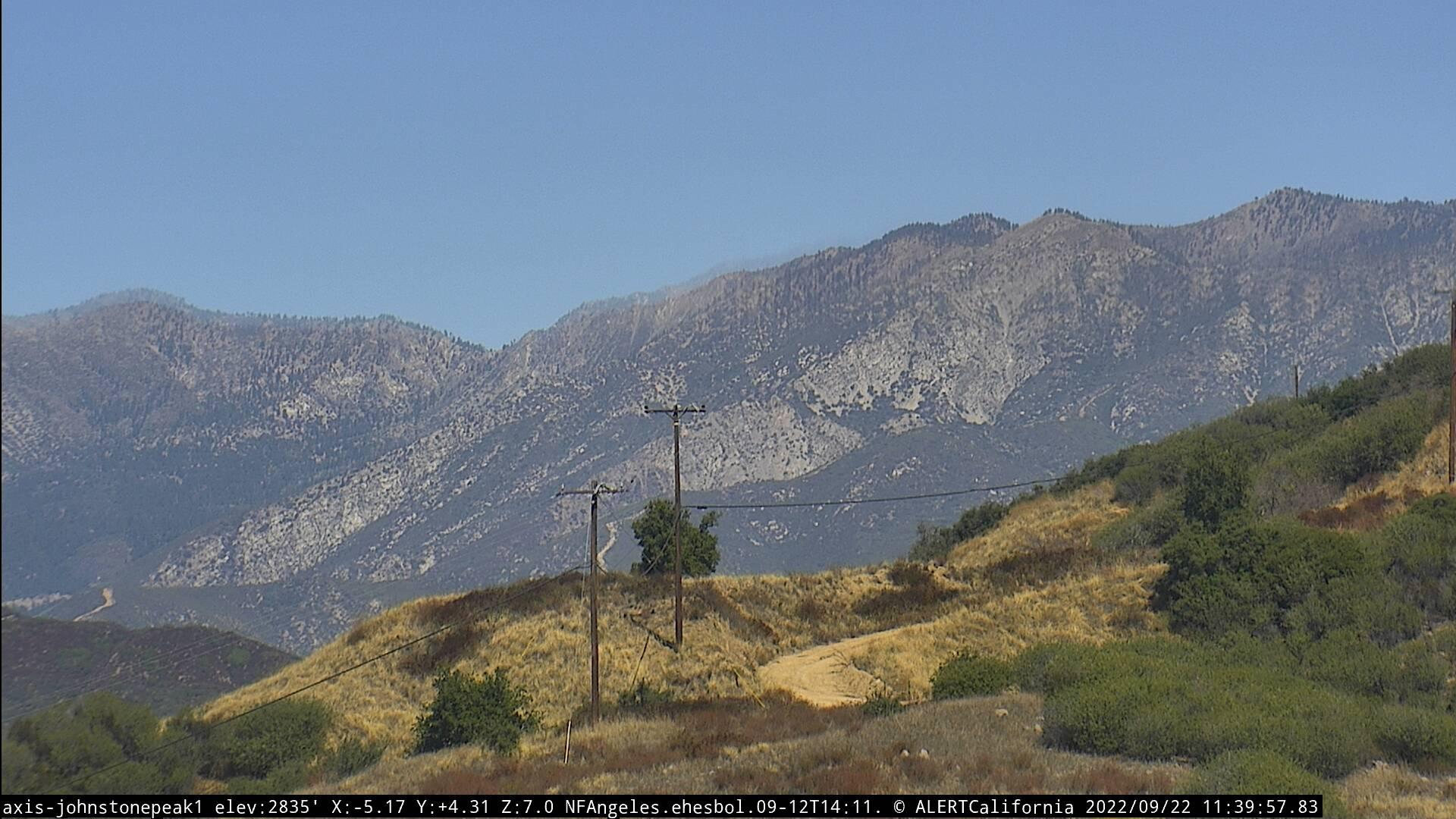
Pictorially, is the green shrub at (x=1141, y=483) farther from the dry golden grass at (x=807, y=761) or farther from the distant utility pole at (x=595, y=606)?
the distant utility pole at (x=595, y=606)

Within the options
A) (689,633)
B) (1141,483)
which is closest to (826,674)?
(689,633)

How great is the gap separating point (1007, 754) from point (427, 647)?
976 inches

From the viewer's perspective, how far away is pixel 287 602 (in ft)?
529

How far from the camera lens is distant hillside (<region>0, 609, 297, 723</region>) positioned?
10.2 m

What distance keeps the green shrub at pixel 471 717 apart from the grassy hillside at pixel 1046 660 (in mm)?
862

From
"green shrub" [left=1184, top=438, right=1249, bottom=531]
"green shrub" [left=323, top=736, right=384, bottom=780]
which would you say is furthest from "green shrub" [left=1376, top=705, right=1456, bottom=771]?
"green shrub" [left=1184, top=438, right=1249, bottom=531]

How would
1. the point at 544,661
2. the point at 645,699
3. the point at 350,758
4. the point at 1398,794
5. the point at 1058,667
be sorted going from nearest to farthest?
the point at 1398,794
the point at 1058,667
the point at 350,758
the point at 645,699
the point at 544,661

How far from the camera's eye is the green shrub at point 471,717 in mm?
28234

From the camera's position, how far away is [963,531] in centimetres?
6806

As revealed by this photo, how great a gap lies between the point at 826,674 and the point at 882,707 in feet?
29.4

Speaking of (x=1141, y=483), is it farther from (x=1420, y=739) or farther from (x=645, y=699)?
(x=1420, y=739)

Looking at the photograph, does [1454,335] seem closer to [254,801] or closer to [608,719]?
[608,719]

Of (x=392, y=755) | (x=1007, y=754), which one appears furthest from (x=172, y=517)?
(x=1007, y=754)

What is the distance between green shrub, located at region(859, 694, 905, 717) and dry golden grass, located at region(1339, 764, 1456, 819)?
30.8 ft
